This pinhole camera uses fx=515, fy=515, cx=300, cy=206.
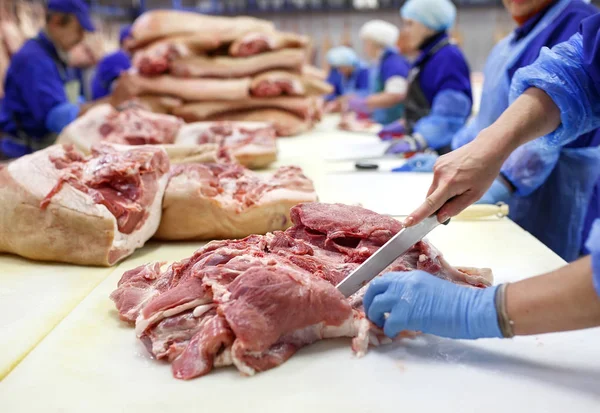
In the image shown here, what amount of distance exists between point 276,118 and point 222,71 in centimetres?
67

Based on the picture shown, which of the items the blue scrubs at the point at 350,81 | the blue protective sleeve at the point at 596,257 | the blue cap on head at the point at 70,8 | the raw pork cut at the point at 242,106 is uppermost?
the blue cap on head at the point at 70,8

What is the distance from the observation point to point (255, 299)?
1297 millimetres

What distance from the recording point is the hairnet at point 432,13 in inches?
181

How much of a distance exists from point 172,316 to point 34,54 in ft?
13.5

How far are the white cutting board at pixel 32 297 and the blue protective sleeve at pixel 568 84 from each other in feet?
5.56

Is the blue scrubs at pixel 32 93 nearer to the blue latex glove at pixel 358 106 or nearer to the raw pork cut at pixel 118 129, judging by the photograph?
the raw pork cut at pixel 118 129

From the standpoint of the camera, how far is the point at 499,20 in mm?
10094

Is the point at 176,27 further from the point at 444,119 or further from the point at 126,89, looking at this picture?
the point at 444,119

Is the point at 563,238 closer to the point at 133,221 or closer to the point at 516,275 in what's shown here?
the point at 516,275

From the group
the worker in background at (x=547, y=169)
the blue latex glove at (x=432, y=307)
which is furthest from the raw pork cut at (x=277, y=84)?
the blue latex glove at (x=432, y=307)

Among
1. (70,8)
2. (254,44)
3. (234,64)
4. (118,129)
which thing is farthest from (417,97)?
(70,8)

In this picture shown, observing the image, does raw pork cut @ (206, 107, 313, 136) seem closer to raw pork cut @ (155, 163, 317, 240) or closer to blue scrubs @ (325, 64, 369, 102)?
raw pork cut @ (155, 163, 317, 240)

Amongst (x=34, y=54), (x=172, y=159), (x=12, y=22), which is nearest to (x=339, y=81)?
(x=12, y=22)

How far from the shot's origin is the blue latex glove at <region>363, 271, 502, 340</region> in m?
1.23
